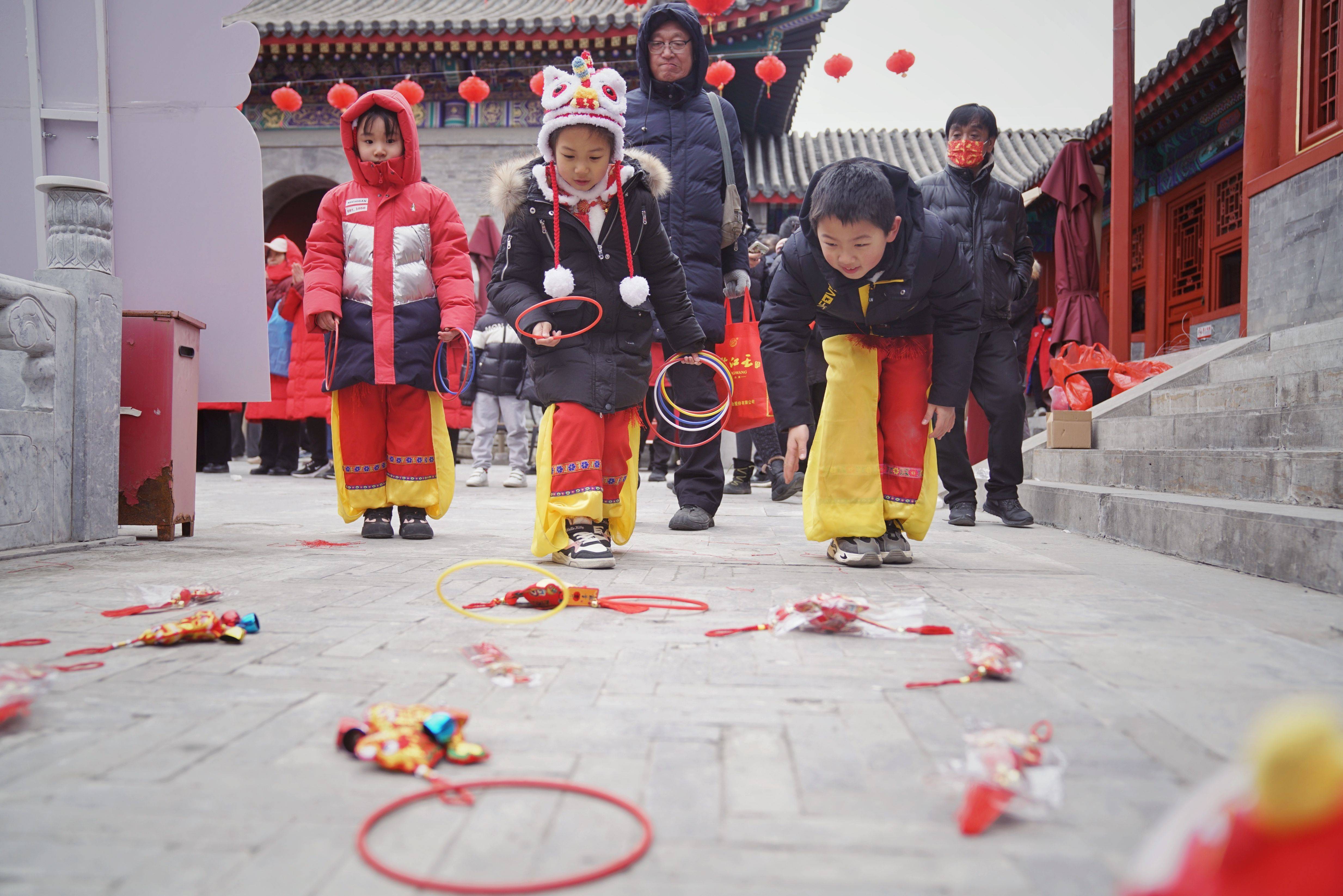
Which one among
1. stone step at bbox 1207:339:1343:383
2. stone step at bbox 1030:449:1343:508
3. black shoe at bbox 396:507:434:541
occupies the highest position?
stone step at bbox 1207:339:1343:383

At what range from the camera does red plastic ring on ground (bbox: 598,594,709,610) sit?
2.24 meters

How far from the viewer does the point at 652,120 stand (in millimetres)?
4164

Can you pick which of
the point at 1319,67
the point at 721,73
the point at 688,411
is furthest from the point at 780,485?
the point at 721,73

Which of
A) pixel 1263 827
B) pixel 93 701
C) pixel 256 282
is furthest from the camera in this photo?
pixel 256 282

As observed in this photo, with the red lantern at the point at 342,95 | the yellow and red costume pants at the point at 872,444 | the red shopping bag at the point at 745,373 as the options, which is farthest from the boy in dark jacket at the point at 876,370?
the red lantern at the point at 342,95

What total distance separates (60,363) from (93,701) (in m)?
2.24

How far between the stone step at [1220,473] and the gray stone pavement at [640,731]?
68 centimetres

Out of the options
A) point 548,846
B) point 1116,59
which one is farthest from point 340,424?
point 1116,59

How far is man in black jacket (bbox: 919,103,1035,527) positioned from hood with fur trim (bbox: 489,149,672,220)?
1883mm

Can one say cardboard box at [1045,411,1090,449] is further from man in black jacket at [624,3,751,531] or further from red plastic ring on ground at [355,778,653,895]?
red plastic ring on ground at [355,778,653,895]

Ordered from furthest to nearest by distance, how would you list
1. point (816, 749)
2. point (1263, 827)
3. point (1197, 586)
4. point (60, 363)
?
point (60, 363) → point (1197, 586) → point (816, 749) → point (1263, 827)

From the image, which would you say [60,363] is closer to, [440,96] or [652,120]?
[652,120]

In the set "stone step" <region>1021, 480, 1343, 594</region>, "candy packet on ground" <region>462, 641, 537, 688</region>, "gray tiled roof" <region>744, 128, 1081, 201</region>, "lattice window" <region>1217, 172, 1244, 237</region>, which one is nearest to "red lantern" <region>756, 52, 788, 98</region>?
"gray tiled roof" <region>744, 128, 1081, 201</region>

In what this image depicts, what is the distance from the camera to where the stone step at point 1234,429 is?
3613 millimetres
